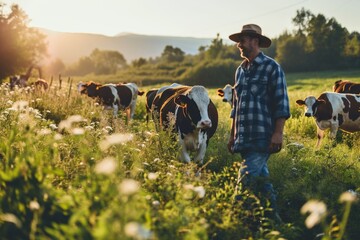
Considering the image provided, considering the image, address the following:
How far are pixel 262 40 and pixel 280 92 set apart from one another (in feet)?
2.43

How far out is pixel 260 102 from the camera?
515cm

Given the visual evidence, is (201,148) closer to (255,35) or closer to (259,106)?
(259,106)

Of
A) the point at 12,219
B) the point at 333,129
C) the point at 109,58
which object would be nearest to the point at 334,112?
the point at 333,129

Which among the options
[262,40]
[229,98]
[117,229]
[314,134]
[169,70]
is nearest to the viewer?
[117,229]

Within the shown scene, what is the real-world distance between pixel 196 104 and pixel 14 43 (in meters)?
25.0

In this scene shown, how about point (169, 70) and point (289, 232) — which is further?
point (169, 70)

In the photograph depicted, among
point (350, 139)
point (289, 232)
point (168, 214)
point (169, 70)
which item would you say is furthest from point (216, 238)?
point (169, 70)

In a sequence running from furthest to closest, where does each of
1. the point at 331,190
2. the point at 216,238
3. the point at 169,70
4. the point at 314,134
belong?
the point at 169,70 → the point at 314,134 → the point at 331,190 → the point at 216,238

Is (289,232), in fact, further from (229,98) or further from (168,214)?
(229,98)

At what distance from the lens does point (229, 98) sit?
17344 millimetres

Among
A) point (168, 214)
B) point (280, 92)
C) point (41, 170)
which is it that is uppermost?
point (280, 92)

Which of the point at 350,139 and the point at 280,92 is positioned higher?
the point at 280,92

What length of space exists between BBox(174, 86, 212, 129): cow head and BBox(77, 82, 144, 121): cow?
7.36 m

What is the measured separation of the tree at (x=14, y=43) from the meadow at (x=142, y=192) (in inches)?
873
